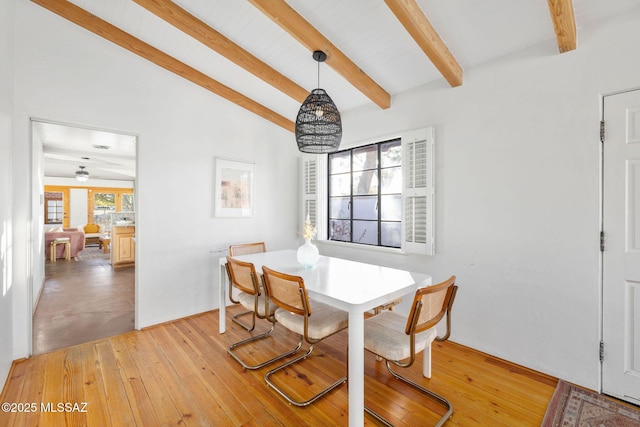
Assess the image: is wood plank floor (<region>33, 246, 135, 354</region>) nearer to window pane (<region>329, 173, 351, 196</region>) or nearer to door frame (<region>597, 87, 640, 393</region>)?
window pane (<region>329, 173, 351, 196</region>)

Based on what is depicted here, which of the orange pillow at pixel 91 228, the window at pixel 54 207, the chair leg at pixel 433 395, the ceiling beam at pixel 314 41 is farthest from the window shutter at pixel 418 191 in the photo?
the window at pixel 54 207

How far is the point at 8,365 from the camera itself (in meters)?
2.20

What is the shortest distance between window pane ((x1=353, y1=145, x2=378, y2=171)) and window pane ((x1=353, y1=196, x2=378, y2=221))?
0.40m

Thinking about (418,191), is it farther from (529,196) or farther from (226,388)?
(226,388)

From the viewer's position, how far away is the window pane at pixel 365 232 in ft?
11.8

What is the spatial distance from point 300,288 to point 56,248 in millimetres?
8165

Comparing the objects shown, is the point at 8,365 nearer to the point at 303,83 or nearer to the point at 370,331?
the point at 370,331

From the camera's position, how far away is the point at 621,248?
6.31ft

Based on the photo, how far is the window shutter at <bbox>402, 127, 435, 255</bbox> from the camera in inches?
112

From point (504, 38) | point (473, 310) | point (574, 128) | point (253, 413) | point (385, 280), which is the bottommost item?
point (253, 413)

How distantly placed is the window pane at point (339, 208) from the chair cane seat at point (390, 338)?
2.04 metres

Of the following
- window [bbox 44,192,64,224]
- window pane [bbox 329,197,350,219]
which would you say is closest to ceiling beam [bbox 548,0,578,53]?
window pane [bbox 329,197,350,219]

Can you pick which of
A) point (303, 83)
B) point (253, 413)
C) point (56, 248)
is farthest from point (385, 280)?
point (56, 248)

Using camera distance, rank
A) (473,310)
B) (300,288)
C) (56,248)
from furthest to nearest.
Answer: (56,248) < (473,310) < (300,288)
